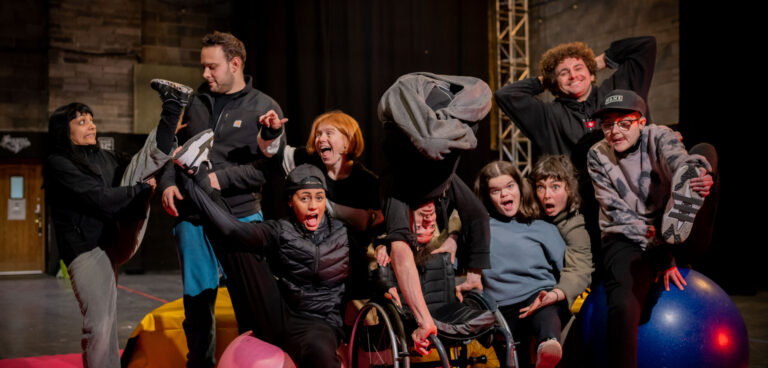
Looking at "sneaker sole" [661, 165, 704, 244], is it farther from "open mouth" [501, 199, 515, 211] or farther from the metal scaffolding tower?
the metal scaffolding tower

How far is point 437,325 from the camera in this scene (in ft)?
9.12

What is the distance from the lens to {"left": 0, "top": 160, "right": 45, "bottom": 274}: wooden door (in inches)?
428

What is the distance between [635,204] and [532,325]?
79 cm

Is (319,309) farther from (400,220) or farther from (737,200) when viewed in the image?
(737,200)

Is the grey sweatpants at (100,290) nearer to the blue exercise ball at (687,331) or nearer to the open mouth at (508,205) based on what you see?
the open mouth at (508,205)

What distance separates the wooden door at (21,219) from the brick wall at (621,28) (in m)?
9.36

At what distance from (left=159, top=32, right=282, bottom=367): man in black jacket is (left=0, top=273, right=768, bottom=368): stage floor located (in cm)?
222

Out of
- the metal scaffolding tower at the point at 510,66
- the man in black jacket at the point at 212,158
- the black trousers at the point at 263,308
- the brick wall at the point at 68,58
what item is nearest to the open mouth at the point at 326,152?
the man in black jacket at the point at 212,158

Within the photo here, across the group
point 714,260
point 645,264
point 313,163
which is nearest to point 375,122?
point 714,260

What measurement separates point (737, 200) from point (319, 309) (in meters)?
6.30

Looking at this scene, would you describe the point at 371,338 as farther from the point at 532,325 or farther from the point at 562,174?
the point at 562,174

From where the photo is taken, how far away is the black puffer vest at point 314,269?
9.74 feet

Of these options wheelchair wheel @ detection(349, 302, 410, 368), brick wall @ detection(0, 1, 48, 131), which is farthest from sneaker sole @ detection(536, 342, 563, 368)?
brick wall @ detection(0, 1, 48, 131)

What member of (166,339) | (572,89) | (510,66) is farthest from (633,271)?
(510,66)
